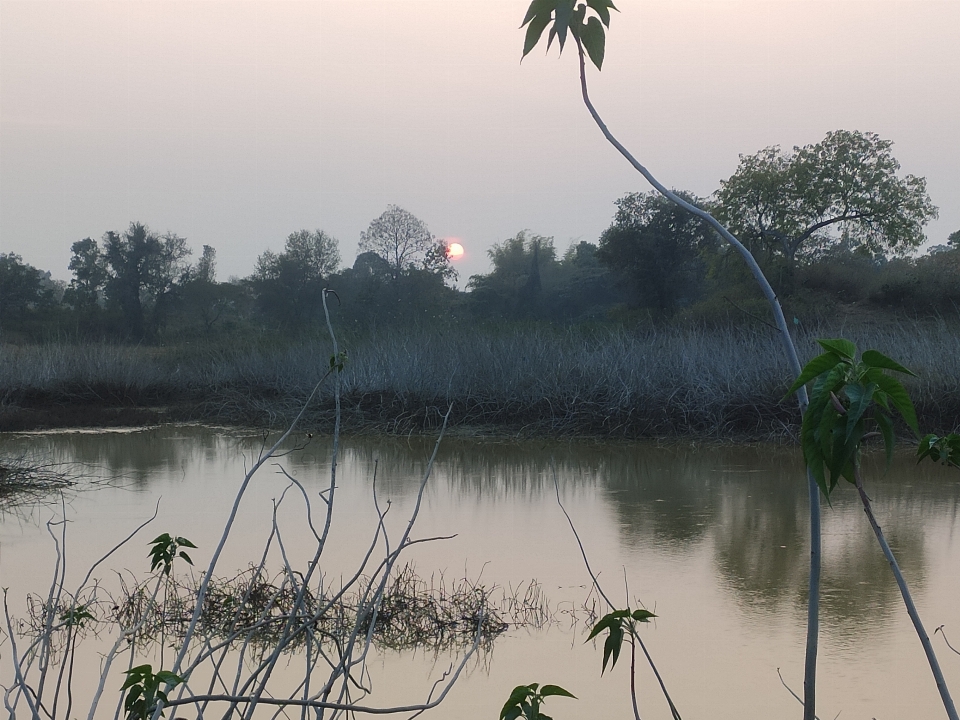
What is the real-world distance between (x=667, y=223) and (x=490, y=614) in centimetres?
1876

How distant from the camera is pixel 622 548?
4.24 m

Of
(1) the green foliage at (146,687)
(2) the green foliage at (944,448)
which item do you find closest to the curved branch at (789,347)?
(2) the green foliage at (944,448)

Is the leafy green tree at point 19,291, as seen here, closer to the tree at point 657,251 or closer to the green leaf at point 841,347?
the tree at point 657,251

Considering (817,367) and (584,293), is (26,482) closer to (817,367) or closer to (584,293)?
(817,367)

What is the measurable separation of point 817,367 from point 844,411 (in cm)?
5

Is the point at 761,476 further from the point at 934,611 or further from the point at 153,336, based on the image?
the point at 153,336

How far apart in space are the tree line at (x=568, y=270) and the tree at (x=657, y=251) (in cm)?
3

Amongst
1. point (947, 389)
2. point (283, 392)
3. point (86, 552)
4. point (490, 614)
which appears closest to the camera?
point (490, 614)

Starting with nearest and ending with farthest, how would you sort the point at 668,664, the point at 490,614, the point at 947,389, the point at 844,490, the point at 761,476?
the point at 668,664 < the point at 490,614 < the point at 844,490 < the point at 761,476 < the point at 947,389

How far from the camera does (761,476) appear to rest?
6.32m

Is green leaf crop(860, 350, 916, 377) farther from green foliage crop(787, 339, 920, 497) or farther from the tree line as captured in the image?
the tree line

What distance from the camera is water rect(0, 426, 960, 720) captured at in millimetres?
2648

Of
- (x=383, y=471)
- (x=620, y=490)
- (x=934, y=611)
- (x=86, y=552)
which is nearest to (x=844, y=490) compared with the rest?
(x=620, y=490)

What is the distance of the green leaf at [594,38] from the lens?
3.55ft
